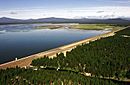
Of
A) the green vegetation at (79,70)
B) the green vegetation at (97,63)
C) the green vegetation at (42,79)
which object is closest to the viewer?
the green vegetation at (42,79)

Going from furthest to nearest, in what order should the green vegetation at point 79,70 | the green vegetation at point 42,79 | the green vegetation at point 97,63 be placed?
the green vegetation at point 97,63
the green vegetation at point 79,70
the green vegetation at point 42,79

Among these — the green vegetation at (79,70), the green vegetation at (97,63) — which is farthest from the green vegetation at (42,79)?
the green vegetation at (97,63)

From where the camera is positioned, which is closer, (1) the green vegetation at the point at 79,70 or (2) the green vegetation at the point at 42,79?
(2) the green vegetation at the point at 42,79

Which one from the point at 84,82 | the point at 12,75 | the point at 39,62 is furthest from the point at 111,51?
the point at 12,75

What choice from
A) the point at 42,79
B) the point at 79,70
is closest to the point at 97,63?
the point at 79,70

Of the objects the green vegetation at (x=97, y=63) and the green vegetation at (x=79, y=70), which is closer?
the green vegetation at (x=79, y=70)

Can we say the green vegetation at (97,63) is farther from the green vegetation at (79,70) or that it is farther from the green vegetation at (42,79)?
the green vegetation at (42,79)

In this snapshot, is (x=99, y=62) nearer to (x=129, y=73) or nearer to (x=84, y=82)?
Answer: (x=129, y=73)

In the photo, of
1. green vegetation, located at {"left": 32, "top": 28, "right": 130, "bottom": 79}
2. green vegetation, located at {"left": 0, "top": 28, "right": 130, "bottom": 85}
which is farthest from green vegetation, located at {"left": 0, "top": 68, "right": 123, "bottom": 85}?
green vegetation, located at {"left": 32, "top": 28, "right": 130, "bottom": 79}
